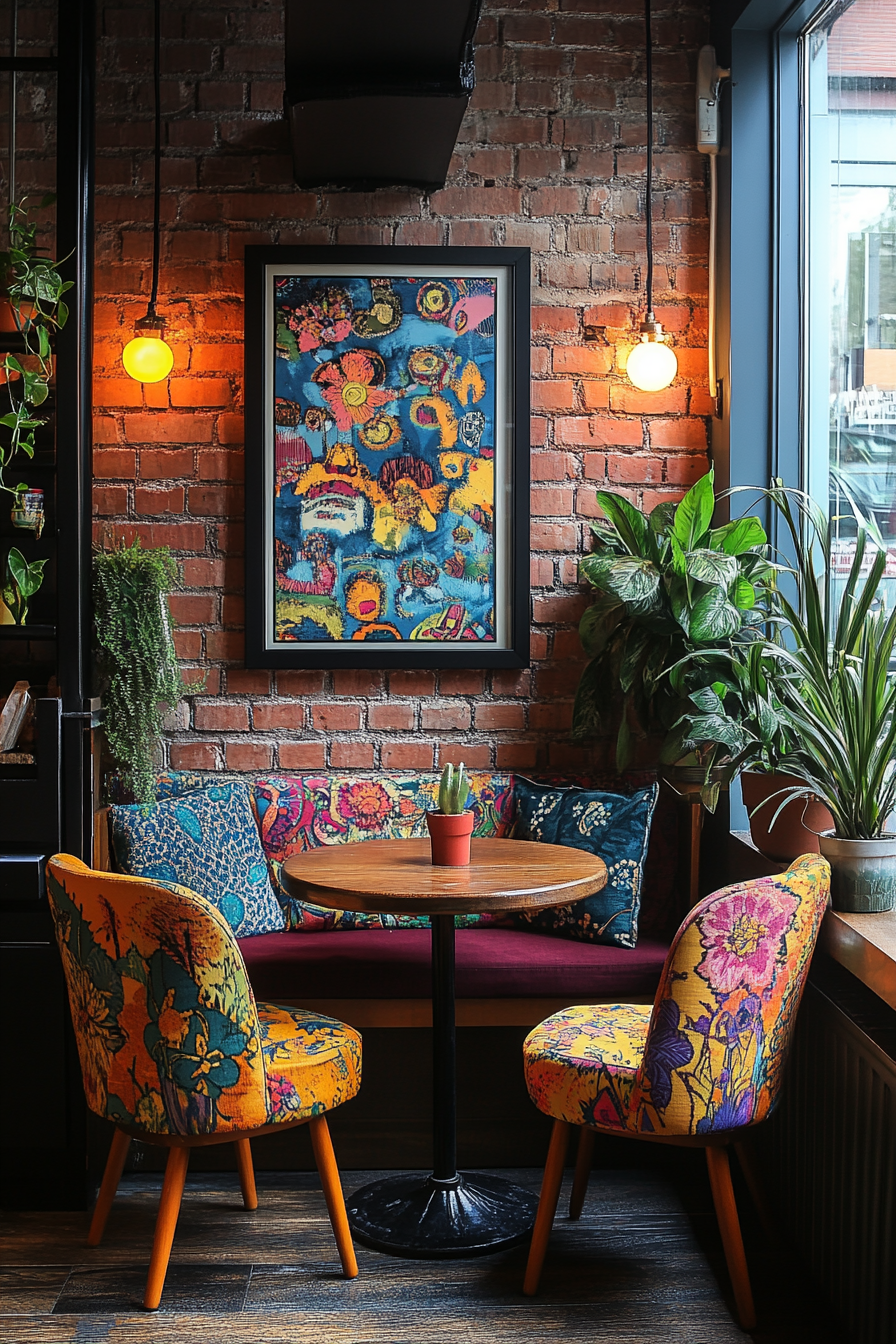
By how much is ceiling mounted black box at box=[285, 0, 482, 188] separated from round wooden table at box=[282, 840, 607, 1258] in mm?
1728

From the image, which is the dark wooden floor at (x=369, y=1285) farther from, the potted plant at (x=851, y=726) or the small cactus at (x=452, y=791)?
the small cactus at (x=452, y=791)

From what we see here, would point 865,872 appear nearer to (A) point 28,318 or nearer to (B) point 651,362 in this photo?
(B) point 651,362

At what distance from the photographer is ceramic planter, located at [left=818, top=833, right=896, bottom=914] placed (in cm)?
235

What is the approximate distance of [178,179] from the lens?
332cm

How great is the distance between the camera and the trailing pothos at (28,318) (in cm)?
277

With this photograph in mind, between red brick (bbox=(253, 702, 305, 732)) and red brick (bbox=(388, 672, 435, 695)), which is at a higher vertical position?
red brick (bbox=(388, 672, 435, 695))

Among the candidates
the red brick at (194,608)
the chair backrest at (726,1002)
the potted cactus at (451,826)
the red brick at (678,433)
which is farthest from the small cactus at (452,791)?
the red brick at (678,433)

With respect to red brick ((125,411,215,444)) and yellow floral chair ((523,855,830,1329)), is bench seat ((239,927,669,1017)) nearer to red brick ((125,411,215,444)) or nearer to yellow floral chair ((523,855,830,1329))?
Answer: yellow floral chair ((523,855,830,1329))

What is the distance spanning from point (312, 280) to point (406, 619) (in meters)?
1.00

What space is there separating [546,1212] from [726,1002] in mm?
612

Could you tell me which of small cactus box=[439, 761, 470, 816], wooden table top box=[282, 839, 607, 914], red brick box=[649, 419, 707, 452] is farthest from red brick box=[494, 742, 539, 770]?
red brick box=[649, 419, 707, 452]

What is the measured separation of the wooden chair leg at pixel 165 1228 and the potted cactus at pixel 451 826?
0.79 meters

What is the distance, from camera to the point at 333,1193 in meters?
2.38

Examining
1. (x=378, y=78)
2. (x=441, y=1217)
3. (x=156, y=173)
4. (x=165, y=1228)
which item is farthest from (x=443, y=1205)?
(x=156, y=173)
